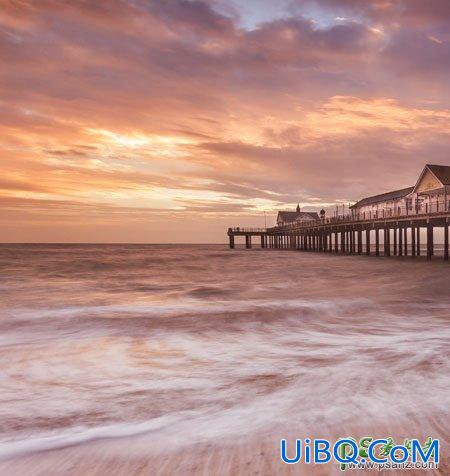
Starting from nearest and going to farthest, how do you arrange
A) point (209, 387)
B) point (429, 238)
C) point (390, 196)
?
1. point (209, 387)
2. point (429, 238)
3. point (390, 196)

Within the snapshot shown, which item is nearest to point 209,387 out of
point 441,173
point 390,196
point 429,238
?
point 429,238

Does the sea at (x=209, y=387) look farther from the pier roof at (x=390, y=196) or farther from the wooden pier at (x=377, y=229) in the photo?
the pier roof at (x=390, y=196)

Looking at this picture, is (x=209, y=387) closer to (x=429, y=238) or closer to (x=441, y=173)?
(x=429, y=238)

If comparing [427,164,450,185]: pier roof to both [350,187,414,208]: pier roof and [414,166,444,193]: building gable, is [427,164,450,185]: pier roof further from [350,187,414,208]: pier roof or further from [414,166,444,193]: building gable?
[350,187,414,208]: pier roof

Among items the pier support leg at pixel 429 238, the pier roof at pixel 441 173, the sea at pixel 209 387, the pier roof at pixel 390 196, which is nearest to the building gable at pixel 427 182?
the pier roof at pixel 441 173

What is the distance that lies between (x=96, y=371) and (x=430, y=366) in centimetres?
529

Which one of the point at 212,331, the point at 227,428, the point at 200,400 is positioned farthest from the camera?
the point at 212,331

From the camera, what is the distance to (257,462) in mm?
3375

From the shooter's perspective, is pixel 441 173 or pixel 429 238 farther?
pixel 441 173

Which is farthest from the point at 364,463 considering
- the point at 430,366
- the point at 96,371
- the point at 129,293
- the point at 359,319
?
the point at 129,293

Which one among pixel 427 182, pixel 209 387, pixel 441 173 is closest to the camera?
pixel 209 387

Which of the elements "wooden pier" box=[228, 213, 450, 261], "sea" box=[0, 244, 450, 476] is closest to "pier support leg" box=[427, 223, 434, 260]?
"wooden pier" box=[228, 213, 450, 261]

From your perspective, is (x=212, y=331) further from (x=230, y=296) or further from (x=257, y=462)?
(x=230, y=296)

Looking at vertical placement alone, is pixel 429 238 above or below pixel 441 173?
below
